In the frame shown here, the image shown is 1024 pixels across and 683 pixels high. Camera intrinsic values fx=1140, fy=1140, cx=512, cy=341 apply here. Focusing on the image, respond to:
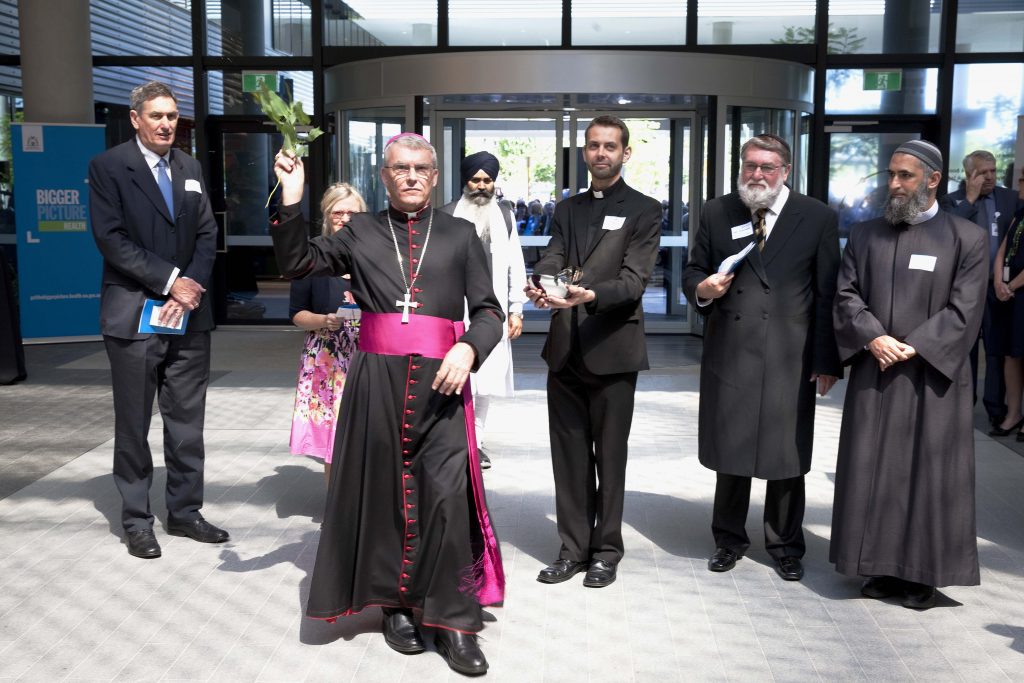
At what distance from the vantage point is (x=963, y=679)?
3617mm

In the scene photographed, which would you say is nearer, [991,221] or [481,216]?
[481,216]

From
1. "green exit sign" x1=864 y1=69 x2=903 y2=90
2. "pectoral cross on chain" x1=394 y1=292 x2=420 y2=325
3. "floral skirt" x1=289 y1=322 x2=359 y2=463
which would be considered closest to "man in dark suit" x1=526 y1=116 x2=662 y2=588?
"pectoral cross on chain" x1=394 y1=292 x2=420 y2=325

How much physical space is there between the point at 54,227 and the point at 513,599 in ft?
27.8

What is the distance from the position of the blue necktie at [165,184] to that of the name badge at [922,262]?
118 inches

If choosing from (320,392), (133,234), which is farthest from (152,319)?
(320,392)

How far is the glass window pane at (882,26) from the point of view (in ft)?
40.6

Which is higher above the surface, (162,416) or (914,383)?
(914,383)

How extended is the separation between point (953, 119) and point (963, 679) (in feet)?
32.7

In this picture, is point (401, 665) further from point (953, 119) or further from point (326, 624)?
point (953, 119)

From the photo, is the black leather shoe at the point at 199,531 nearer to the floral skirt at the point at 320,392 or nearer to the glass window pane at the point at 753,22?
the floral skirt at the point at 320,392

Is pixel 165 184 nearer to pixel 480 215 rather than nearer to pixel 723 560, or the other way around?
pixel 480 215

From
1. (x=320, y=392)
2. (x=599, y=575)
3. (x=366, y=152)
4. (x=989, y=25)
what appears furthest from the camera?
(x=989, y=25)

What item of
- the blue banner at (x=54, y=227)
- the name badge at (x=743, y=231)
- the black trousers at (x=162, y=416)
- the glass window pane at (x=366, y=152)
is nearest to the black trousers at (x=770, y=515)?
the name badge at (x=743, y=231)

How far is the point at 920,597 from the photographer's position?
4277mm
